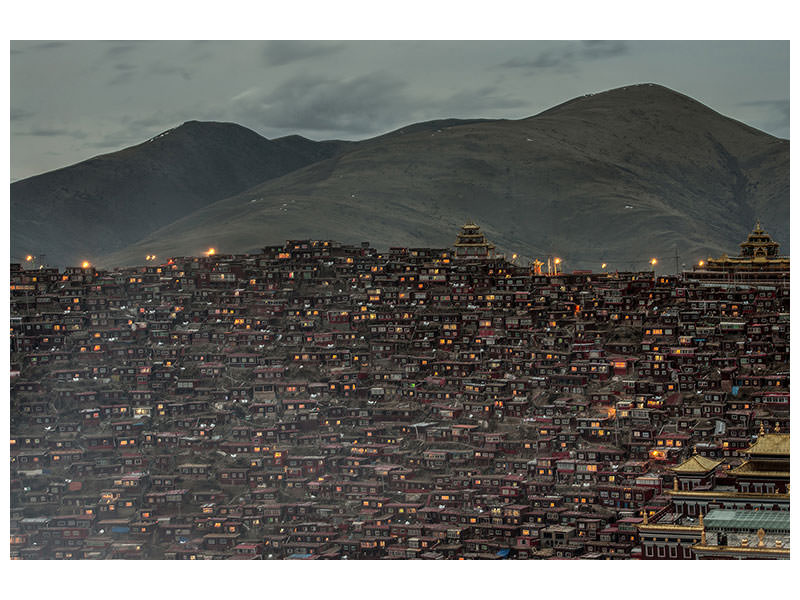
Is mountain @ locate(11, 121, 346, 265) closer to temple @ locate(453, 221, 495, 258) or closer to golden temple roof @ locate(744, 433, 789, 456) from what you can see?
temple @ locate(453, 221, 495, 258)

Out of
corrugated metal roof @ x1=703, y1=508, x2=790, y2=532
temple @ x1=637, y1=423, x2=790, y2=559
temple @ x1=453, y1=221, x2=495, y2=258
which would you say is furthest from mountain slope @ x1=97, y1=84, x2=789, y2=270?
corrugated metal roof @ x1=703, y1=508, x2=790, y2=532

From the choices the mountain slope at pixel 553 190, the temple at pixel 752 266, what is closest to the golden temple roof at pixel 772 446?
the temple at pixel 752 266

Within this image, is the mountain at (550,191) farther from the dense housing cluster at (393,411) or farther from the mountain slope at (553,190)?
the dense housing cluster at (393,411)

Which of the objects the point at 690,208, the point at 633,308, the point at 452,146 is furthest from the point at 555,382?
the point at 452,146

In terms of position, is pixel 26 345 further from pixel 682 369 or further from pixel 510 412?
pixel 682 369

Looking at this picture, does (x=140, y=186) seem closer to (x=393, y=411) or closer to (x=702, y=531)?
(x=393, y=411)

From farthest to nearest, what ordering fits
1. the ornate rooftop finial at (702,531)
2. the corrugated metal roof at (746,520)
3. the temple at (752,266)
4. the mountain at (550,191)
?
1. the mountain at (550,191)
2. the temple at (752,266)
3. the ornate rooftop finial at (702,531)
4. the corrugated metal roof at (746,520)
